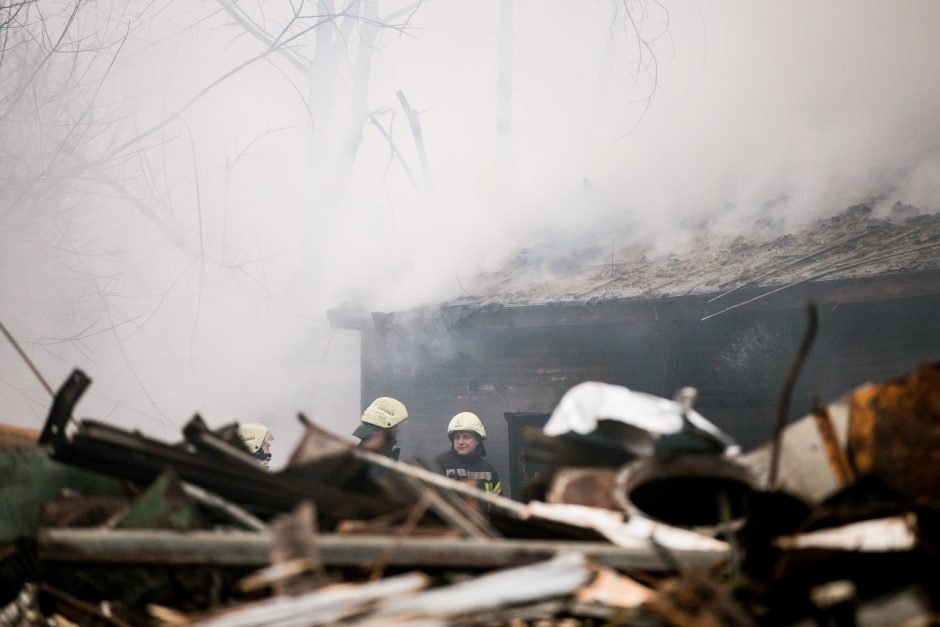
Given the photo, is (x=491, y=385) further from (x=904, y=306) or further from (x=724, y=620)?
(x=724, y=620)

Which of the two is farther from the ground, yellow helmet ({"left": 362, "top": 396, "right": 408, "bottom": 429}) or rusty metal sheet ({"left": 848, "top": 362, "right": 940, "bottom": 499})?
yellow helmet ({"left": 362, "top": 396, "right": 408, "bottom": 429})

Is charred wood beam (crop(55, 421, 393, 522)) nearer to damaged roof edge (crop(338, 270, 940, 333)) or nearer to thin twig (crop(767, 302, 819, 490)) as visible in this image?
thin twig (crop(767, 302, 819, 490))

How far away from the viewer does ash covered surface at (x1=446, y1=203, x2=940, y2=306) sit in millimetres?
9828

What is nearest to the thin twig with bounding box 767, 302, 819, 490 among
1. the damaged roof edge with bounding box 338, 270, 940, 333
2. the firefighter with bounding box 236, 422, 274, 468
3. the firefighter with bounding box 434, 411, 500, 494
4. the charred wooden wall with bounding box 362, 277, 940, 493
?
the firefighter with bounding box 434, 411, 500, 494

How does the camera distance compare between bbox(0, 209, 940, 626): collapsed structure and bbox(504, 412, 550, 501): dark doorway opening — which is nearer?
bbox(0, 209, 940, 626): collapsed structure

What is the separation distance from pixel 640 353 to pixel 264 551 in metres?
10.4

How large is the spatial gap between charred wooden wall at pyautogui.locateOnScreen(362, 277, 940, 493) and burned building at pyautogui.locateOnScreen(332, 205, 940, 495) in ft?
0.07

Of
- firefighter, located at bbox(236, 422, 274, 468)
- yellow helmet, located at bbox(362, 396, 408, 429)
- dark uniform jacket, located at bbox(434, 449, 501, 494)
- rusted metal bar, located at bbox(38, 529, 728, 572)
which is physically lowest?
rusted metal bar, located at bbox(38, 529, 728, 572)

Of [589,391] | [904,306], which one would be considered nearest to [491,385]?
[904,306]

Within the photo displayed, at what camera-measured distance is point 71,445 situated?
8.45 ft

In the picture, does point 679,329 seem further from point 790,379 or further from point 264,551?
point 264,551

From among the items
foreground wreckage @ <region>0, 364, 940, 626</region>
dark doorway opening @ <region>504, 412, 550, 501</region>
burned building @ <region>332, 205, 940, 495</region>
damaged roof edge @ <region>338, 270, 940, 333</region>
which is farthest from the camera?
dark doorway opening @ <region>504, 412, 550, 501</region>

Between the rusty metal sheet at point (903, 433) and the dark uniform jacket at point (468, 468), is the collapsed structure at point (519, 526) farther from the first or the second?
the dark uniform jacket at point (468, 468)

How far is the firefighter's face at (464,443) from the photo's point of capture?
27.2 feet
